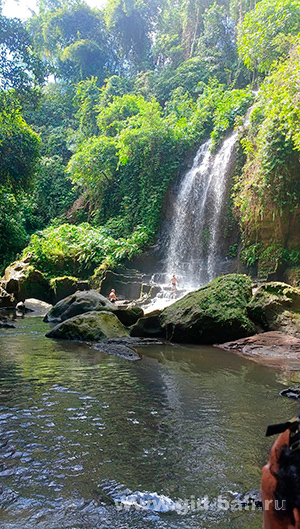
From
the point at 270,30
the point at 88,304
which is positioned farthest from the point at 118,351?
the point at 270,30

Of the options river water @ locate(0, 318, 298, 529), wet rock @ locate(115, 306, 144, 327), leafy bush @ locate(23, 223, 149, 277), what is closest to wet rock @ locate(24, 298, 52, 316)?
leafy bush @ locate(23, 223, 149, 277)

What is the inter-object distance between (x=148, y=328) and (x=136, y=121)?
17.8 m

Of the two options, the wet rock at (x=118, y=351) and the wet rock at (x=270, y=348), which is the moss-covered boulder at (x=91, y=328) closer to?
the wet rock at (x=118, y=351)

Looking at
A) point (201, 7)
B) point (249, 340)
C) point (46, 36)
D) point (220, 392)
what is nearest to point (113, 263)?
point (249, 340)

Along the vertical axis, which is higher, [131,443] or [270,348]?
[270,348]

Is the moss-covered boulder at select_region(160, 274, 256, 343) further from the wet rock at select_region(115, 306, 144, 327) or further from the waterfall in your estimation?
the waterfall

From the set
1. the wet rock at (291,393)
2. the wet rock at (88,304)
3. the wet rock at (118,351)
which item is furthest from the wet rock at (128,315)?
the wet rock at (291,393)

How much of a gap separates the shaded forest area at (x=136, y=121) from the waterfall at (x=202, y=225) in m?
1.02

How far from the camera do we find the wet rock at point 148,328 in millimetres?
9664

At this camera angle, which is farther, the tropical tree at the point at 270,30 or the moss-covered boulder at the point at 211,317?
the tropical tree at the point at 270,30

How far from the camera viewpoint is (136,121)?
24.0 meters

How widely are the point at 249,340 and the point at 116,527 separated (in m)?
6.83

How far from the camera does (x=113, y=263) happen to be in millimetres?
19781

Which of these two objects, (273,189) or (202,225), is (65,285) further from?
(273,189)
